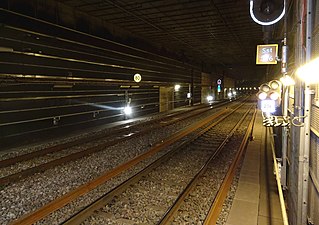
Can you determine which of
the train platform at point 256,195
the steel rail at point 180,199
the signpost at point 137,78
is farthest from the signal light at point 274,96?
the signpost at point 137,78

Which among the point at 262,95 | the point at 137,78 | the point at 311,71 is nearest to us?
the point at 311,71

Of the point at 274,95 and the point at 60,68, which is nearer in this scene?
the point at 274,95

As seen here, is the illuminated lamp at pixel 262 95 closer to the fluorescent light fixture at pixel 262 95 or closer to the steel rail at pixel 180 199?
the fluorescent light fixture at pixel 262 95

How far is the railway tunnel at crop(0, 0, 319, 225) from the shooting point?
4.16 meters

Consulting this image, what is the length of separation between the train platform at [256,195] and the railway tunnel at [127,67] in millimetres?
60

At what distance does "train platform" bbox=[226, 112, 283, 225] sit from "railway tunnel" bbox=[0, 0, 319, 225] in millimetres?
60

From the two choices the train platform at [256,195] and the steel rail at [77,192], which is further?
the train platform at [256,195]

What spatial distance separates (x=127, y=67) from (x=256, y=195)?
13.6m

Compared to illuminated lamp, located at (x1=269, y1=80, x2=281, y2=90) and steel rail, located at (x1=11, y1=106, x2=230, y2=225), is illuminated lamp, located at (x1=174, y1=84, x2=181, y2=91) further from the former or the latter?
illuminated lamp, located at (x1=269, y1=80, x2=281, y2=90)

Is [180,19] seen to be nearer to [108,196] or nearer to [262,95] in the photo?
[262,95]

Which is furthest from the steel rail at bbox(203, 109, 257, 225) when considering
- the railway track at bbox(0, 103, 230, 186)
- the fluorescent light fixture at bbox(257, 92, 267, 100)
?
the railway track at bbox(0, 103, 230, 186)

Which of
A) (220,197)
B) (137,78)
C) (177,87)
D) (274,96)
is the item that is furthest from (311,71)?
(177,87)

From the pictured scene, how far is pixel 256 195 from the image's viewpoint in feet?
18.2

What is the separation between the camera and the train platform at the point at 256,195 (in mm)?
4577
